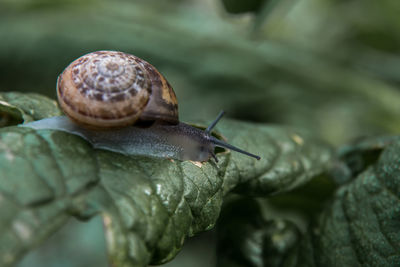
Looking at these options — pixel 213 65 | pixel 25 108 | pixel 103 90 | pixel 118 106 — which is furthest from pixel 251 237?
pixel 213 65

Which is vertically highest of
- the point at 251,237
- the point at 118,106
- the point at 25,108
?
the point at 118,106

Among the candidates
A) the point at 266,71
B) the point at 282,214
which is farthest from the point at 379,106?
the point at 282,214

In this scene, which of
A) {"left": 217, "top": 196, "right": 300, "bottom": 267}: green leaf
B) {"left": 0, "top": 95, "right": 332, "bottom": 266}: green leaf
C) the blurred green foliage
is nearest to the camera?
{"left": 0, "top": 95, "right": 332, "bottom": 266}: green leaf

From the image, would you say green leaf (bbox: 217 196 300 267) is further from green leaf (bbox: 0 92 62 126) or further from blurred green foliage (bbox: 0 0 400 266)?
blurred green foliage (bbox: 0 0 400 266)

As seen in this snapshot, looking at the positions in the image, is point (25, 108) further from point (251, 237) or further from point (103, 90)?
point (251, 237)

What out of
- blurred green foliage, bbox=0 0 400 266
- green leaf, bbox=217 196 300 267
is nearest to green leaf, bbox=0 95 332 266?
green leaf, bbox=217 196 300 267

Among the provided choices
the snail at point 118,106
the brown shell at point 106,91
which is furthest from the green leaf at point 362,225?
the brown shell at point 106,91

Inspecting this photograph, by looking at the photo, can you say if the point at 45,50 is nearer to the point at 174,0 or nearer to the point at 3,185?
the point at 174,0
